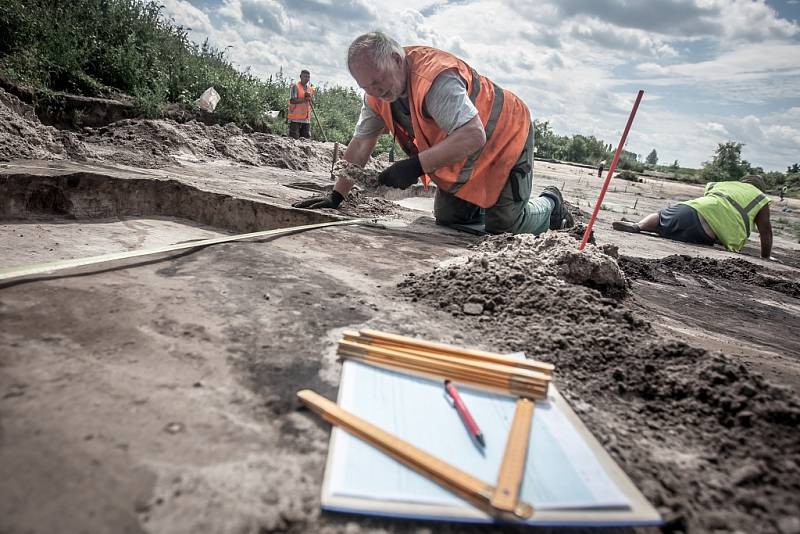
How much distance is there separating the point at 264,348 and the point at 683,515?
1.17 m

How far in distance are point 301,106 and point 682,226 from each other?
8.36 metres

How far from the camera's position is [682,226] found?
573 centimetres

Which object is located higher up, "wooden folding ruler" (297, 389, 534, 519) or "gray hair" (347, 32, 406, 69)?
"gray hair" (347, 32, 406, 69)

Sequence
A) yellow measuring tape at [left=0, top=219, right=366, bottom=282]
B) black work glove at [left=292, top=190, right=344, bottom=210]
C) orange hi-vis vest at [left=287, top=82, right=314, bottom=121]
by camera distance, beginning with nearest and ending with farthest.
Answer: yellow measuring tape at [left=0, top=219, right=366, bottom=282] < black work glove at [left=292, top=190, right=344, bottom=210] < orange hi-vis vest at [left=287, top=82, right=314, bottom=121]

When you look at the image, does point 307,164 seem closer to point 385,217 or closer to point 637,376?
point 385,217

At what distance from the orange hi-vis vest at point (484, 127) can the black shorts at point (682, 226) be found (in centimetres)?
334

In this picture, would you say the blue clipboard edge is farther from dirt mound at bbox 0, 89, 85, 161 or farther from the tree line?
the tree line

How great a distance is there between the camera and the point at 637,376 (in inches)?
58.7

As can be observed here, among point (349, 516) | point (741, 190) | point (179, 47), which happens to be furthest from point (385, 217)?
point (179, 47)

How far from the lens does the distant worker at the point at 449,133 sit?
2895mm

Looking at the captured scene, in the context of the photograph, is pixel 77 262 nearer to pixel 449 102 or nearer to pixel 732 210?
pixel 449 102

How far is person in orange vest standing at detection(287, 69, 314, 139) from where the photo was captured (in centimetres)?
1014

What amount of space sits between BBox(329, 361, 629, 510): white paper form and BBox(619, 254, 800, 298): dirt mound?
2700 mm

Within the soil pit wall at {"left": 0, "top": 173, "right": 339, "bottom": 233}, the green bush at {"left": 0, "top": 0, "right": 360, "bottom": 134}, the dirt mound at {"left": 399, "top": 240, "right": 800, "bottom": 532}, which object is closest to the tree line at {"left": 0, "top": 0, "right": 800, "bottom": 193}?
the green bush at {"left": 0, "top": 0, "right": 360, "bottom": 134}
